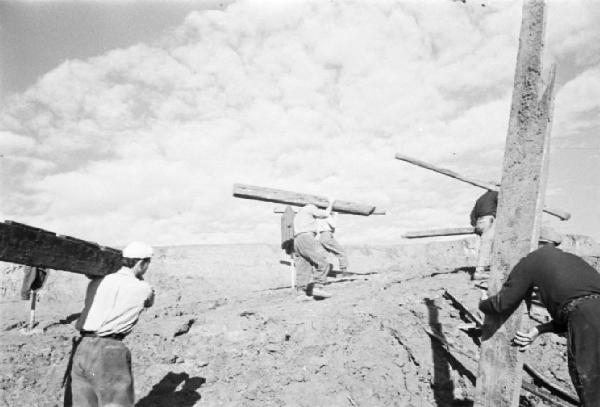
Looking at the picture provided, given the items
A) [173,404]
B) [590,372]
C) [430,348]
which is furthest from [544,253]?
Result: [173,404]

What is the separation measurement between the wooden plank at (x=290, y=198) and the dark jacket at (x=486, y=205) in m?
2.70

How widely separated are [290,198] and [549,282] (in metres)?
5.71

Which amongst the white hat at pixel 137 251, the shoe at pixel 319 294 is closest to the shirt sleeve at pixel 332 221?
the shoe at pixel 319 294

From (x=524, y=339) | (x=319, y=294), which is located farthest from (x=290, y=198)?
(x=524, y=339)

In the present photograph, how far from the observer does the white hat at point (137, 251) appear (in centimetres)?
321

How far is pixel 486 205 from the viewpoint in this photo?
19.9 feet

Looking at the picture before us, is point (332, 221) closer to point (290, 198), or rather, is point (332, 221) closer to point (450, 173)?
point (290, 198)

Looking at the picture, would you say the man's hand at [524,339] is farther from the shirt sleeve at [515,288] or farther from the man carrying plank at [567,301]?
the shirt sleeve at [515,288]

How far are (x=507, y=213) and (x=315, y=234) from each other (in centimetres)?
512

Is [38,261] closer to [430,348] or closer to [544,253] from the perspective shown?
[544,253]

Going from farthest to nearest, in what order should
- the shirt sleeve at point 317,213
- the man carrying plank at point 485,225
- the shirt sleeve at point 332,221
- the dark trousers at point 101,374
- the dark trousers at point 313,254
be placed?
1. the shirt sleeve at point 332,221
2. the shirt sleeve at point 317,213
3. the dark trousers at point 313,254
4. the man carrying plank at point 485,225
5. the dark trousers at point 101,374

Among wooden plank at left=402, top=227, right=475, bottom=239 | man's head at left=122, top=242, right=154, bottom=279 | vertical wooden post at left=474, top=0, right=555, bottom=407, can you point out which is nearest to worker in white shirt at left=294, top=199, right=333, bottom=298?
wooden plank at left=402, top=227, right=475, bottom=239

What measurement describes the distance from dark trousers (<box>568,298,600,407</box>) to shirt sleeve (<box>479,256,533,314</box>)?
1.46 ft

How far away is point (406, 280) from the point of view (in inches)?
278
